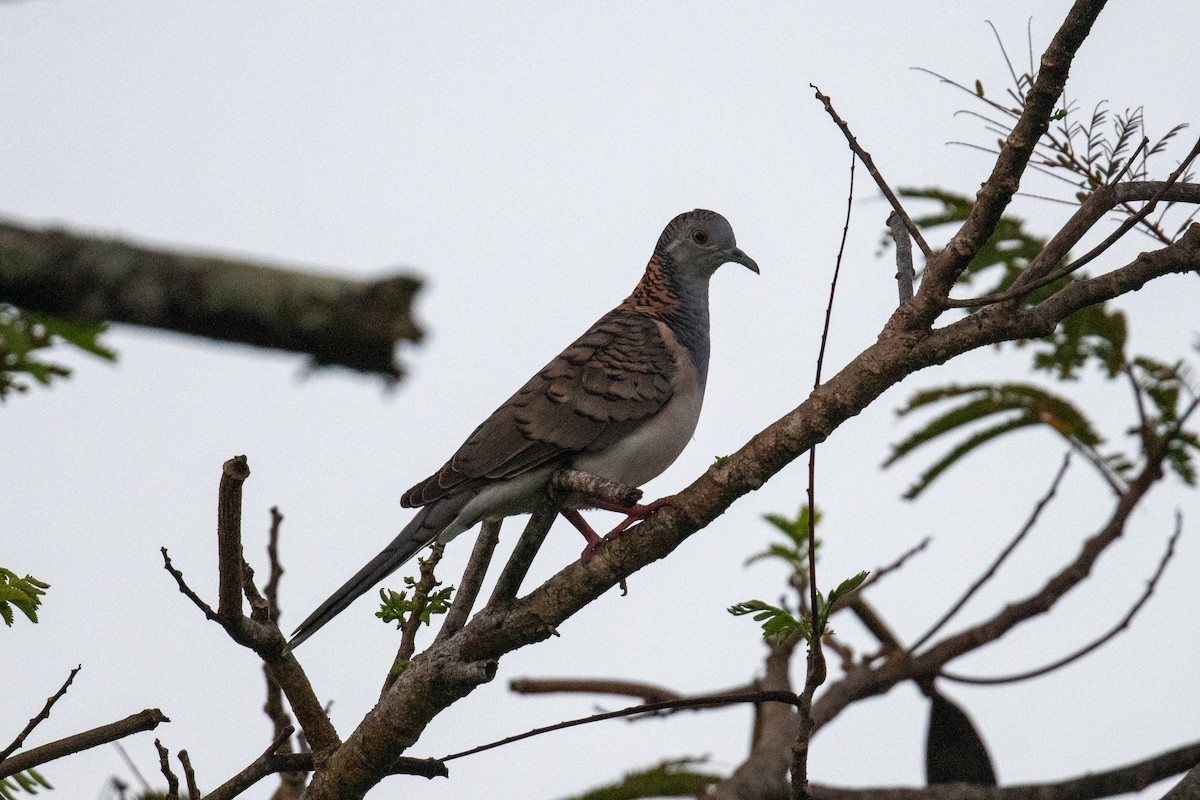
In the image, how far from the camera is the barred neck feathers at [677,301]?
6.58 meters

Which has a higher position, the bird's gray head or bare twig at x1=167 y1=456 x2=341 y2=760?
the bird's gray head

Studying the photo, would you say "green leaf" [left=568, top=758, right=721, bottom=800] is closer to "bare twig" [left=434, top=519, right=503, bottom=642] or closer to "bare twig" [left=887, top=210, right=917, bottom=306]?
"bare twig" [left=434, top=519, right=503, bottom=642]

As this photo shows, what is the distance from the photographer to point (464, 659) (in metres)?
4.05

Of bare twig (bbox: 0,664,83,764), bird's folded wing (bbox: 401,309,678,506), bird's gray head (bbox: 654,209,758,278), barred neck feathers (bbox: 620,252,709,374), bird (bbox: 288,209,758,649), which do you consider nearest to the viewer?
bare twig (bbox: 0,664,83,764)

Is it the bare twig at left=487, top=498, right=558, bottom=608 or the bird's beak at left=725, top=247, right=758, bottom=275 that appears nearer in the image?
the bare twig at left=487, top=498, right=558, bottom=608

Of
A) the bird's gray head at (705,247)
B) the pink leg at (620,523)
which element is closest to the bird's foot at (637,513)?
the pink leg at (620,523)

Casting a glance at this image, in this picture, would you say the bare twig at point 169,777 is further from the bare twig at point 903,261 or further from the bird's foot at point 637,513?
the bare twig at point 903,261

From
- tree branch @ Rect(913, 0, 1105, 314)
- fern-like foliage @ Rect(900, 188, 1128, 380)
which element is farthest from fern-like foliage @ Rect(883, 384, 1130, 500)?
tree branch @ Rect(913, 0, 1105, 314)

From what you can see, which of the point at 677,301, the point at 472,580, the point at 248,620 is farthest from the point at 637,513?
the point at 677,301

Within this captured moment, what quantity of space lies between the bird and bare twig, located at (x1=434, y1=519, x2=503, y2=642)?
0.13 metres

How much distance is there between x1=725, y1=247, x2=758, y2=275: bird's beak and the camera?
7.05 metres

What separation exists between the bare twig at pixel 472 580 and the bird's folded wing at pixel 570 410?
0.23m

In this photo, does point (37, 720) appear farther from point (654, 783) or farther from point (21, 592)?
point (654, 783)

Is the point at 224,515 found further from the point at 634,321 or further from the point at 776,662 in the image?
the point at 776,662
